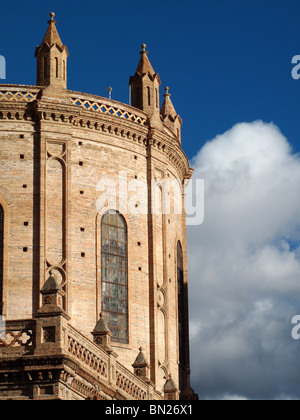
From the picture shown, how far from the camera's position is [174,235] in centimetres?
4522

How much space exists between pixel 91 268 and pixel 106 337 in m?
8.35

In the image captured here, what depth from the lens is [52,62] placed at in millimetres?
41906

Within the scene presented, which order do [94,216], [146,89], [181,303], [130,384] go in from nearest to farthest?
[130,384], [94,216], [146,89], [181,303]

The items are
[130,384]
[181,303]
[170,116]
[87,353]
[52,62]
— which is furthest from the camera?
[170,116]

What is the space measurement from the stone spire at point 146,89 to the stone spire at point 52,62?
4.16m

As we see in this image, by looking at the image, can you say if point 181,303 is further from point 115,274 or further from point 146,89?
point 146,89

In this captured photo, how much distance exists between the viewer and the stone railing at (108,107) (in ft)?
137

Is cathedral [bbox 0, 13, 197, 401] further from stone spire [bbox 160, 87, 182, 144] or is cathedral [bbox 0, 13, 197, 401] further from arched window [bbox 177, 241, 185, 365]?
stone spire [bbox 160, 87, 182, 144]

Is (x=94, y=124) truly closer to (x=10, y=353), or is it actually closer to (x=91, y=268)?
(x=91, y=268)

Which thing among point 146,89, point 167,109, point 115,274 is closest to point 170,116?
point 167,109

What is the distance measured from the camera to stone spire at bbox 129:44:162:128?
1767 inches

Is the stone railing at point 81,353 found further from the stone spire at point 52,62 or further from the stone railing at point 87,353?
the stone spire at point 52,62

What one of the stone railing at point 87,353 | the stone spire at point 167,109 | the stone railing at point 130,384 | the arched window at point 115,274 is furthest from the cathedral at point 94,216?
the stone railing at point 87,353

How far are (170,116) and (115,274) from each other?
10.2 metres
